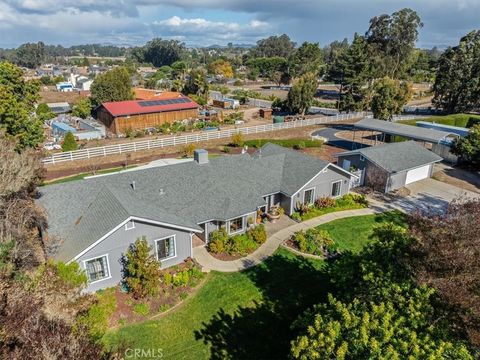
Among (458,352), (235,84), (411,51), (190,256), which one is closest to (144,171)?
(190,256)

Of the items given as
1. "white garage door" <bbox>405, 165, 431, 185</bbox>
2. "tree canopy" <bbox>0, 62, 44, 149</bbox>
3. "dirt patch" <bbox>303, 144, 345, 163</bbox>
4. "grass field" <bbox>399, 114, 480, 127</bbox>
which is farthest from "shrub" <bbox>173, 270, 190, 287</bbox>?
"grass field" <bbox>399, 114, 480, 127</bbox>

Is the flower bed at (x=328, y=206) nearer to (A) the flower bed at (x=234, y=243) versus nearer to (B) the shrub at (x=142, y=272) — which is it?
(A) the flower bed at (x=234, y=243)

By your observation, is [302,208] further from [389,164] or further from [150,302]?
[150,302]

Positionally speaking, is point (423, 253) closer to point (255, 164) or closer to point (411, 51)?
point (255, 164)

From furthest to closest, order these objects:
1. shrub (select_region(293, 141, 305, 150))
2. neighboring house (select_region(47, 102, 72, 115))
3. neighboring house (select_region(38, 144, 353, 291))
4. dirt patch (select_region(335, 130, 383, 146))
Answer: neighboring house (select_region(47, 102, 72, 115)), dirt patch (select_region(335, 130, 383, 146)), shrub (select_region(293, 141, 305, 150)), neighboring house (select_region(38, 144, 353, 291))

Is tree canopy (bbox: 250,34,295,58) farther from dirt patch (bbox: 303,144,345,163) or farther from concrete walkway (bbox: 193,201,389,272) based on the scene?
concrete walkway (bbox: 193,201,389,272)
